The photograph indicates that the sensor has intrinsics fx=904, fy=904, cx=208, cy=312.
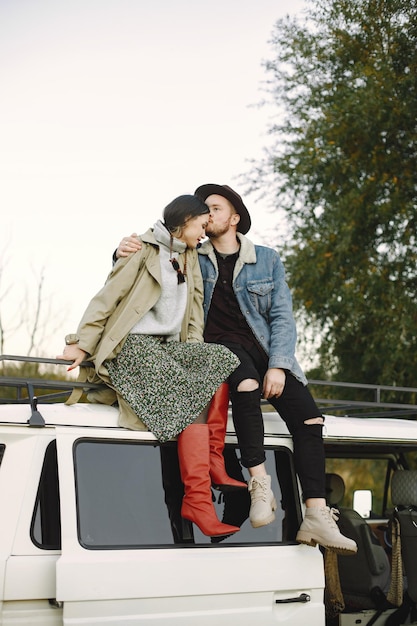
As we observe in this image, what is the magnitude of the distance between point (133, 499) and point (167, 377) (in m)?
0.67

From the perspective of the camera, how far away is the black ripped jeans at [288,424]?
451 centimetres

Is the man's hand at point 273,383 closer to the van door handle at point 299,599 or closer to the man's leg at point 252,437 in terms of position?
the man's leg at point 252,437

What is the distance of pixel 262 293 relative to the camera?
5.14m

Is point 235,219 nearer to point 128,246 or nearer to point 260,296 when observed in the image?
point 260,296

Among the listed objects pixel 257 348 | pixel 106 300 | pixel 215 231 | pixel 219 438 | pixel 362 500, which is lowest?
pixel 362 500

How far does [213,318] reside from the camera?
16.9 feet

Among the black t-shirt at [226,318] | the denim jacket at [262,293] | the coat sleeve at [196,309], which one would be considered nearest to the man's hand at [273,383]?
the denim jacket at [262,293]

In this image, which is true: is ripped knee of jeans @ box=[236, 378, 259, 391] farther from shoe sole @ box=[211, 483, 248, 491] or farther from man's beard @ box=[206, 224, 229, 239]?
man's beard @ box=[206, 224, 229, 239]

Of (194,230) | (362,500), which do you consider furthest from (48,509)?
(362,500)

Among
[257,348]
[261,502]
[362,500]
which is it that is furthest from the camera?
[362,500]

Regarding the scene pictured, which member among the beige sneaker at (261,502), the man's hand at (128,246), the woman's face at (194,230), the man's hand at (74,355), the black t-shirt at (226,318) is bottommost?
the beige sneaker at (261,502)

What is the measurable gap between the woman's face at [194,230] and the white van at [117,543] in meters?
1.08

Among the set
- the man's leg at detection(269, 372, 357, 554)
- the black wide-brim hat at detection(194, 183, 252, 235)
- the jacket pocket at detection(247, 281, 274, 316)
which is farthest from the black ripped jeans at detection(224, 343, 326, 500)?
the black wide-brim hat at detection(194, 183, 252, 235)

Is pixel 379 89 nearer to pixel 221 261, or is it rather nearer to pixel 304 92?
pixel 304 92
